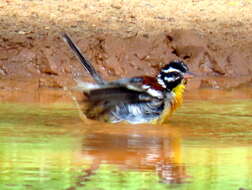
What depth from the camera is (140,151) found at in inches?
308

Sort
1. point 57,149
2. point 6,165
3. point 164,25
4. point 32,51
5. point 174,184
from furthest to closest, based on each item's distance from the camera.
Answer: point 164,25
point 32,51
point 57,149
point 6,165
point 174,184

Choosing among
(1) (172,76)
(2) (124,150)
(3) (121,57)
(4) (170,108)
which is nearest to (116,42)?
(3) (121,57)

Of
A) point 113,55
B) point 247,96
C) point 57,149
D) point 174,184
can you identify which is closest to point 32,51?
point 113,55

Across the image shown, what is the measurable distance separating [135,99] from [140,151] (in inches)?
64.9

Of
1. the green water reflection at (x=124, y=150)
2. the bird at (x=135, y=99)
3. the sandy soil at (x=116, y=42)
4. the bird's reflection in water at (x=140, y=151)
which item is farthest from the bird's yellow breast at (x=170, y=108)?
the sandy soil at (x=116, y=42)

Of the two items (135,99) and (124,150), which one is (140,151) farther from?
(135,99)

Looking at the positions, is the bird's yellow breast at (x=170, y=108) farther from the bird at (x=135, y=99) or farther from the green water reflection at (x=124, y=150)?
the green water reflection at (x=124, y=150)

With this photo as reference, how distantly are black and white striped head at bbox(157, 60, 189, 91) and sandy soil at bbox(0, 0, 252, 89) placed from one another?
5.83ft

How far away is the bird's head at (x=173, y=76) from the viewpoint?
9.88 meters

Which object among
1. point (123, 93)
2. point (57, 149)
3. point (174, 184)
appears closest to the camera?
point (174, 184)

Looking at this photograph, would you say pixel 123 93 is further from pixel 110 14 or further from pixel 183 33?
pixel 110 14

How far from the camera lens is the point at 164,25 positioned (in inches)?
516

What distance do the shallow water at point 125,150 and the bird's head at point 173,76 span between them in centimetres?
32

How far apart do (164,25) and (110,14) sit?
769 millimetres
